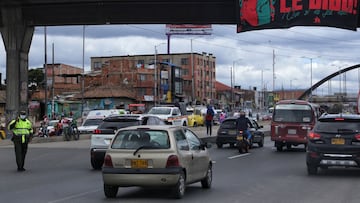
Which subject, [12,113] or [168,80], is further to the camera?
[168,80]

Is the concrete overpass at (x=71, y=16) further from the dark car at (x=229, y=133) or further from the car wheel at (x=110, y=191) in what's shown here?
the car wheel at (x=110, y=191)

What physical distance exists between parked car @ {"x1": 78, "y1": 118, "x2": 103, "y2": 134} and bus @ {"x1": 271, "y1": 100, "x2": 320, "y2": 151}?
16770mm

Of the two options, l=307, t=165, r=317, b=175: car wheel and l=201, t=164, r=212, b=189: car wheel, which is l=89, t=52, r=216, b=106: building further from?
l=201, t=164, r=212, b=189: car wheel

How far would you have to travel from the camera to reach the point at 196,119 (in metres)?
60.1

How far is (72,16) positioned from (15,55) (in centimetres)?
405

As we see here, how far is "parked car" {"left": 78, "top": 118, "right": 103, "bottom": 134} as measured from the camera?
136 feet

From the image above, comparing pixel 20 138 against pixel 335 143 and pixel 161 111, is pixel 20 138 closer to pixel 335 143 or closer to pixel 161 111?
pixel 335 143

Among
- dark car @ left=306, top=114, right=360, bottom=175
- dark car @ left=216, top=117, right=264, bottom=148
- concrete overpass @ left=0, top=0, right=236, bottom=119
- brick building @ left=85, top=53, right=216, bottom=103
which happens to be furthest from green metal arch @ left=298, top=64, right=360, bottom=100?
dark car @ left=306, top=114, right=360, bottom=175

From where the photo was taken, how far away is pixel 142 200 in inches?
462

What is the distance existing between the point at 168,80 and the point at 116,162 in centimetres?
10828

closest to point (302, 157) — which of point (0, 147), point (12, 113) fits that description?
point (0, 147)

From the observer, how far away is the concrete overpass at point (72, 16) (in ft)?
108

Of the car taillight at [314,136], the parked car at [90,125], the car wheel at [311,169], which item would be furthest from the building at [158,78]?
the car taillight at [314,136]

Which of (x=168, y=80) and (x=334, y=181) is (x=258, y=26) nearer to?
(x=334, y=181)
